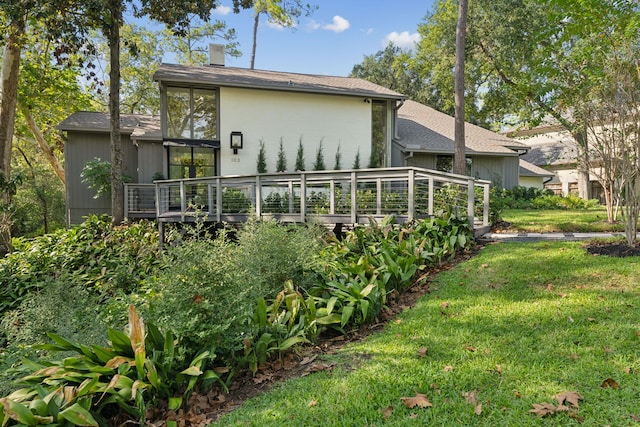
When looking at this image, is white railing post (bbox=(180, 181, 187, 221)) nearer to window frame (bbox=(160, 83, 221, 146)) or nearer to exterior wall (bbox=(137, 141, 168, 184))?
window frame (bbox=(160, 83, 221, 146))

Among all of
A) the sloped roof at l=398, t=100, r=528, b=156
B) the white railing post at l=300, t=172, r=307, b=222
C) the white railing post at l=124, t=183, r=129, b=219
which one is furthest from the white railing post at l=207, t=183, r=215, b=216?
the sloped roof at l=398, t=100, r=528, b=156

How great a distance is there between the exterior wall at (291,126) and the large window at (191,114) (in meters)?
0.38

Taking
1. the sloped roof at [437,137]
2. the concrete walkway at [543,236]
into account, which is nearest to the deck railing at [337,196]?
the concrete walkway at [543,236]

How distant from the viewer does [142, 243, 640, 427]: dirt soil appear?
2840 mm

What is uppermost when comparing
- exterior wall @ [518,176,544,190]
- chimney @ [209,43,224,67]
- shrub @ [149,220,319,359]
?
chimney @ [209,43,224,67]

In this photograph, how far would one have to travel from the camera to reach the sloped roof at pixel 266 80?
43.3 feet

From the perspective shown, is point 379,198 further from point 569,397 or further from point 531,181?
point 531,181

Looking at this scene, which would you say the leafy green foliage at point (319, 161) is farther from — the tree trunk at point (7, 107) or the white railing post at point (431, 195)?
the tree trunk at point (7, 107)

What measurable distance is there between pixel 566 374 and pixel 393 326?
1568 mm

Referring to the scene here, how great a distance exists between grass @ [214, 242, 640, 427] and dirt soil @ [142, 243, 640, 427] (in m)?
0.16

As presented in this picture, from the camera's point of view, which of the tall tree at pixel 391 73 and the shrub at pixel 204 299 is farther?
the tall tree at pixel 391 73

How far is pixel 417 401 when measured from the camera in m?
2.54

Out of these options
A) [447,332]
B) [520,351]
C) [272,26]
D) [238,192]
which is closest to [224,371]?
[447,332]

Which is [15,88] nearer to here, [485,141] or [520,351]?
[520,351]
